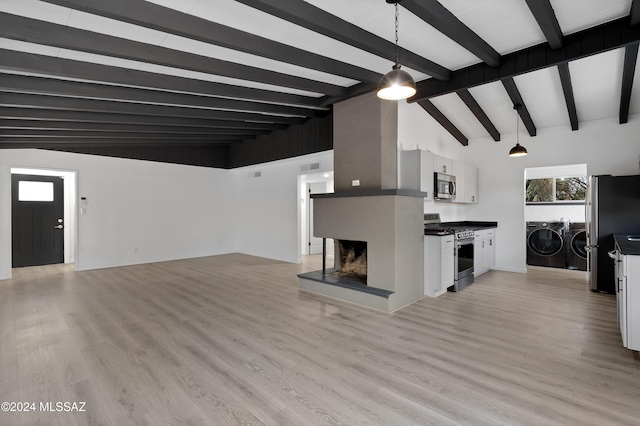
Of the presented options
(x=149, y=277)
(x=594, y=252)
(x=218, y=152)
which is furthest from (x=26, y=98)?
(x=594, y=252)

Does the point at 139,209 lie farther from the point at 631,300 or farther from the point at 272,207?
the point at 631,300

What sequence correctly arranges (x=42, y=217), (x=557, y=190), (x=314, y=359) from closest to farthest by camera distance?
(x=314, y=359) → (x=42, y=217) → (x=557, y=190)

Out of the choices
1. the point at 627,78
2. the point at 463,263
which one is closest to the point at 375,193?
the point at 463,263

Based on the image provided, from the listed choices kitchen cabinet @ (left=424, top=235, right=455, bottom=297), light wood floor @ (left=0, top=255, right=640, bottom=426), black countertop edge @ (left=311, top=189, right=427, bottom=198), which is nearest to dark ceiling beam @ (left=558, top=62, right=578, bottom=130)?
black countertop edge @ (left=311, top=189, right=427, bottom=198)

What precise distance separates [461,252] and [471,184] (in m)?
1.92

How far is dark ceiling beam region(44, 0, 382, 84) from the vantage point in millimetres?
2300

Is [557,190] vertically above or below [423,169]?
below

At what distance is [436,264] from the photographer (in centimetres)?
443

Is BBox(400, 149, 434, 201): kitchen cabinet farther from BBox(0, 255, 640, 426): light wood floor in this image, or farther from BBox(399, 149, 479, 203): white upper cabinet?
BBox(0, 255, 640, 426): light wood floor

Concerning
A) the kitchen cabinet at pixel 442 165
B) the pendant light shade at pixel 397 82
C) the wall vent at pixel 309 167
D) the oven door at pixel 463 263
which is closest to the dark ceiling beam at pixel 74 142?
the wall vent at pixel 309 167

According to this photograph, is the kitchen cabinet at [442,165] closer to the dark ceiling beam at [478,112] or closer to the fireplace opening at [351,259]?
the dark ceiling beam at [478,112]

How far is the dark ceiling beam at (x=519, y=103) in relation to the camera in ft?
14.6

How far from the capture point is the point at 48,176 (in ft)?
23.4

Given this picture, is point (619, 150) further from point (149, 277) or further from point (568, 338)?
point (149, 277)
